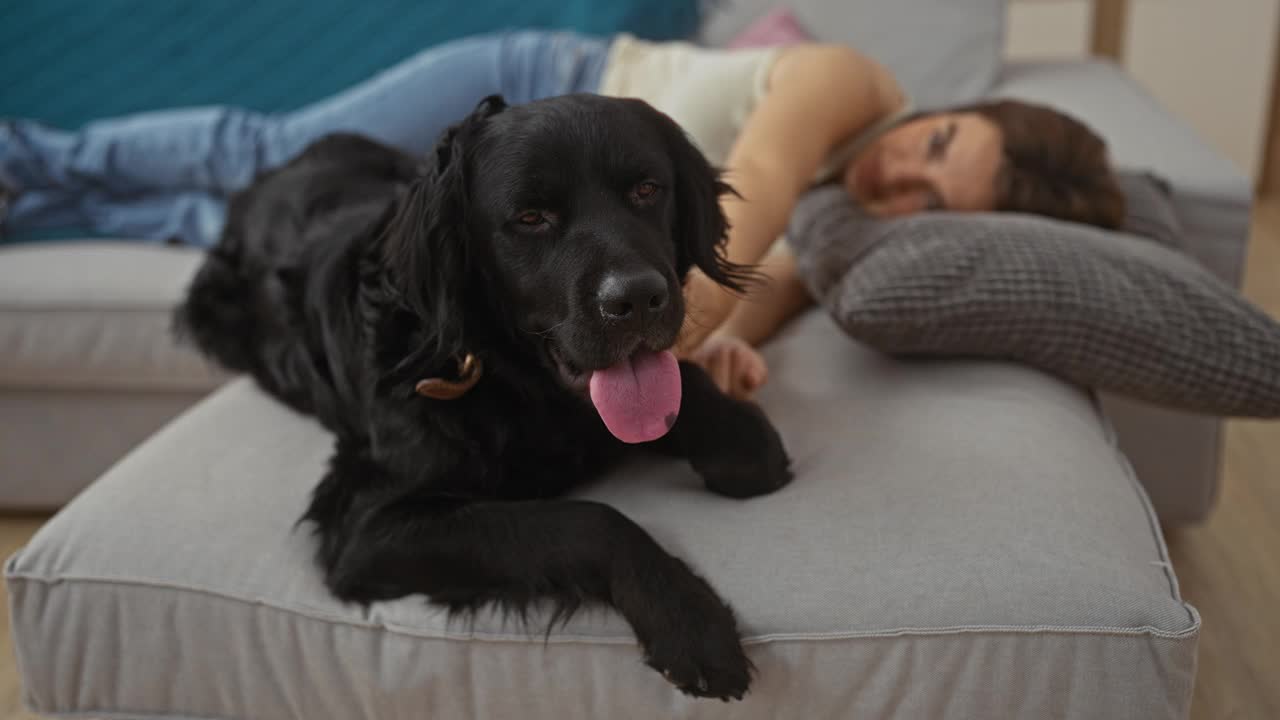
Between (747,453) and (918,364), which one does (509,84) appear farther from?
(747,453)

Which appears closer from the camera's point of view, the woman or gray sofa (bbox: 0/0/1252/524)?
the woman

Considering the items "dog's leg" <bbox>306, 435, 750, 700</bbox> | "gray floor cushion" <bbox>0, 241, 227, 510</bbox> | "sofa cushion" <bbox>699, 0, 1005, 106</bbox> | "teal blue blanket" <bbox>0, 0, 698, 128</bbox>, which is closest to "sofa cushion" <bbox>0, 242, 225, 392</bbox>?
"gray floor cushion" <bbox>0, 241, 227, 510</bbox>

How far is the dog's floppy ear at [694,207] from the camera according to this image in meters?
1.30

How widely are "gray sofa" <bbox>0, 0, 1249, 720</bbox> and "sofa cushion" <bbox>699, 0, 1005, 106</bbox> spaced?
1216mm

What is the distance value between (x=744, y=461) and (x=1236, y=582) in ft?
3.99

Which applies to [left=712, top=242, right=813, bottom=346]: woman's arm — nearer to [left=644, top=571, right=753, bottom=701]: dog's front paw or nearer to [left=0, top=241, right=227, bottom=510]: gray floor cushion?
[left=644, top=571, right=753, bottom=701]: dog's front paw

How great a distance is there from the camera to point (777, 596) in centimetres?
115

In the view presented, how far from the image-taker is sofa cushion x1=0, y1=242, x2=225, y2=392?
216cm

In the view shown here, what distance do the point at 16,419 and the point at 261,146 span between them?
81 cm

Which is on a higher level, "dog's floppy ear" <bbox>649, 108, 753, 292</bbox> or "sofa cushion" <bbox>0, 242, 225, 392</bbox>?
"dog's floppy ear" <bbox>649, 108, 753, 292</bbox>

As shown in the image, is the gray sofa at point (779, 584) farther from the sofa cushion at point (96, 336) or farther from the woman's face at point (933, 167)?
the sofa cushion at point (96, 336)

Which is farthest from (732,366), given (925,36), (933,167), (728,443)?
(925,36)

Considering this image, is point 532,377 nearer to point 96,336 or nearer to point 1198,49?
point 96,336

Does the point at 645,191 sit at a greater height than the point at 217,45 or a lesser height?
greater
